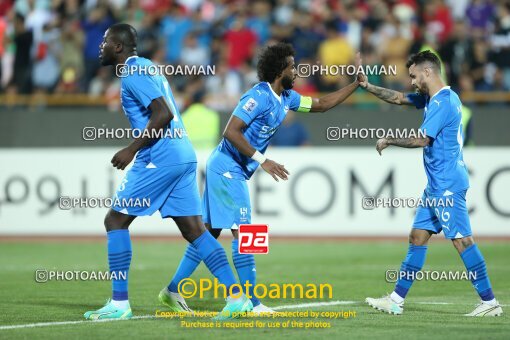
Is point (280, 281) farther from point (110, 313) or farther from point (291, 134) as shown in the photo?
point (291, 134)

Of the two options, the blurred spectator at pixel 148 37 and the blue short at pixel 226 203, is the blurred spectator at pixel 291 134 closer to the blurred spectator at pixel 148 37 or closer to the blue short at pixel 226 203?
the blurred spectator at pixel 148 37

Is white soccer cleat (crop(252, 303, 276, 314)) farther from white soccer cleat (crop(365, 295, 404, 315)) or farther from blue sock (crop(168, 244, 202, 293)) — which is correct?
white soccer cleat (crop(365, 295, 404, 315))

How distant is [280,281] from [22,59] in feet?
33.0

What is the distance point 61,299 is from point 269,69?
10.7ft

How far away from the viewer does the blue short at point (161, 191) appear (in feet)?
29.3

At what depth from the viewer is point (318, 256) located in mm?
15664

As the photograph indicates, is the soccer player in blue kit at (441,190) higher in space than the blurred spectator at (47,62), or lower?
lower

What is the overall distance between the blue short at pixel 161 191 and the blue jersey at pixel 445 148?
2161mm

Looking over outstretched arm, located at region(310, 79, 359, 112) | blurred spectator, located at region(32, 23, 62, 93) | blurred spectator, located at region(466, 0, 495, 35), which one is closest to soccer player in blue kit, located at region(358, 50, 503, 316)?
outstretched arm, located at region(310, 79, 359, 112)

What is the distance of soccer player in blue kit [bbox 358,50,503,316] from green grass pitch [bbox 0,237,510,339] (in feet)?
0.89

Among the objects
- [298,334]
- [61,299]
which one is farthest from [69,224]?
[298,334]

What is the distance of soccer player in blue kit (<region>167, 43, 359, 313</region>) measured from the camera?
9.43m

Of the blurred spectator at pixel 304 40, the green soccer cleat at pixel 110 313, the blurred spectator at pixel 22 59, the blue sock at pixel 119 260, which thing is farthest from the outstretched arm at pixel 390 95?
the blurred spectator at pixel 22 59

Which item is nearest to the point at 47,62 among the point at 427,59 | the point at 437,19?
the point at 437,19
